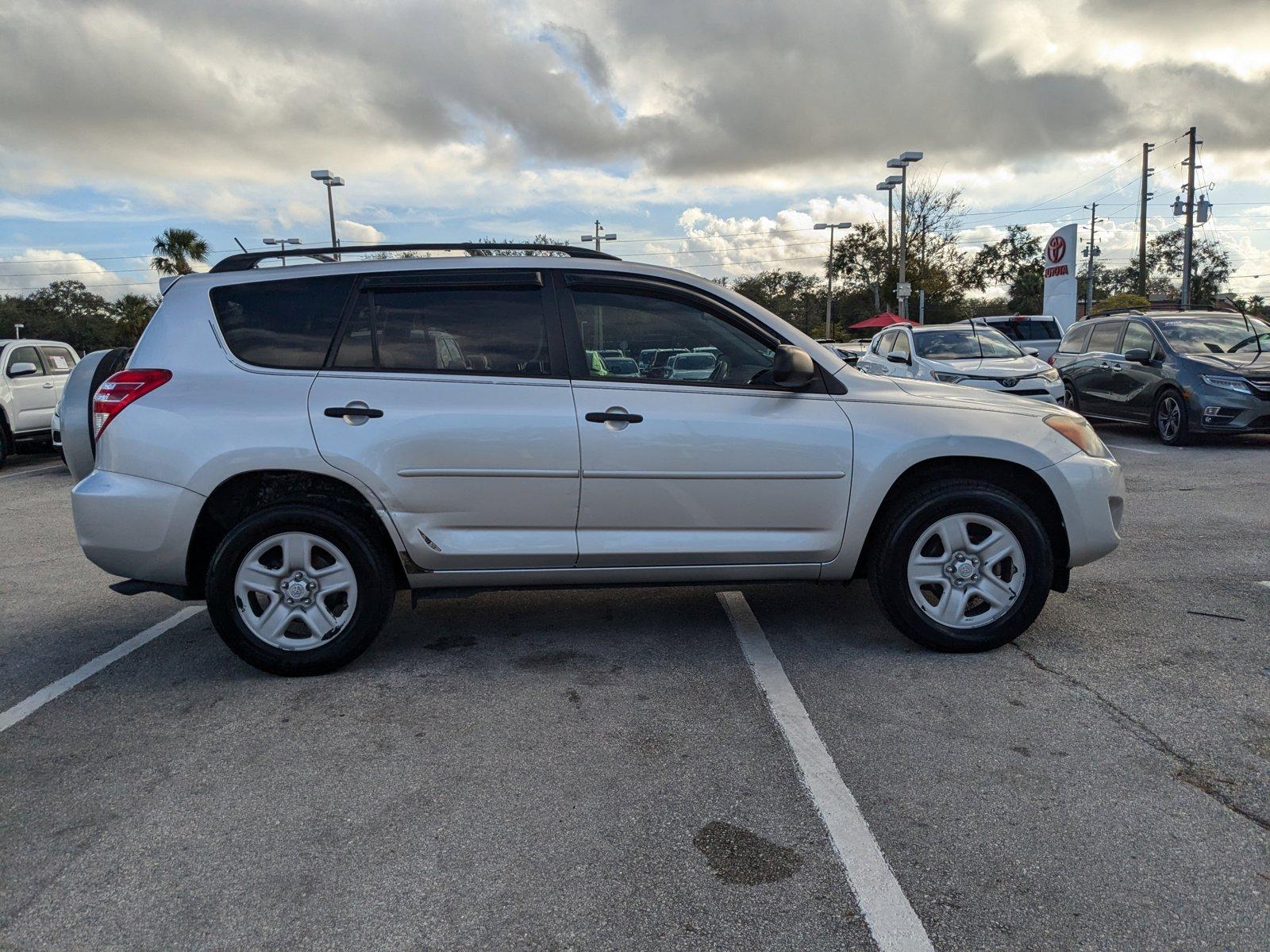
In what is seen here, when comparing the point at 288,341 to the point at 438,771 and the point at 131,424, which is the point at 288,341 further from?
the point at 438,771

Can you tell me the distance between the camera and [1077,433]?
4.28 meters

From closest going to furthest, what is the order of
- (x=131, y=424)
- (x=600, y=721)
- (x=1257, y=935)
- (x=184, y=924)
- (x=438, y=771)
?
1. (x=1257, y=935)
2. (x=184, y=924)
3. (x=438, y=771)
4. (x=600, y=721)
5. (x=131, y=424)

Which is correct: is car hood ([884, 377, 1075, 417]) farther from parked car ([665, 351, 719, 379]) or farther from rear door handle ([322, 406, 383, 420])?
Answer: rear door handle ([322, 406, 383, 420])

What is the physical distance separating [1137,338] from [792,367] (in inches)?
403

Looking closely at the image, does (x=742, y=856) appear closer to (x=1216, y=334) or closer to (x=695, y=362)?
(x=695, y=362)

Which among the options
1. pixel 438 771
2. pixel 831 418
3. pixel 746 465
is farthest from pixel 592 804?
pixel 831 418

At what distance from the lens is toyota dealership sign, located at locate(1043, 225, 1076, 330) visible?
83.3 ft

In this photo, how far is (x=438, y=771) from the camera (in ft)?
10.2

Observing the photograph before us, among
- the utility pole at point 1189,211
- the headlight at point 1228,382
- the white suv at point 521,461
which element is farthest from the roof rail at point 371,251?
the utility pole at point 1189,211

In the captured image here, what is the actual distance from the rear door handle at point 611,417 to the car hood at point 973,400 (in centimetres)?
126

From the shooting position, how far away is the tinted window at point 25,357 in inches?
499

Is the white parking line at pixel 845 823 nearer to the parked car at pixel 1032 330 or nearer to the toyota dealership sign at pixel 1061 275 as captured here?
the parked car at pixel 1032 330

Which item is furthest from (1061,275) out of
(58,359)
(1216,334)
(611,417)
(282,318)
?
(282,318)

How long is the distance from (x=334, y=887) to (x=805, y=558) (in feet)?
7.89
